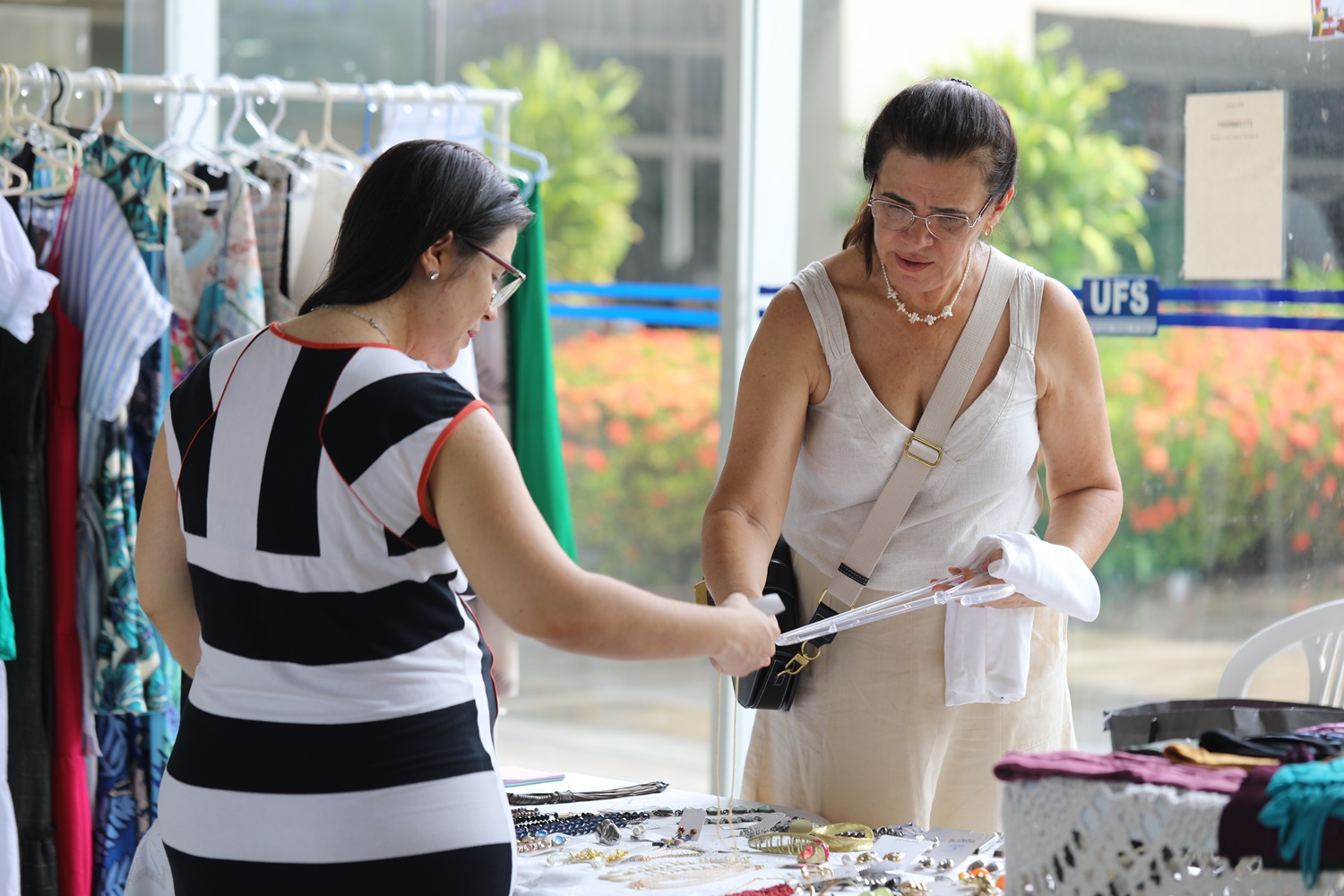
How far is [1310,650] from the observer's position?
7.01ft

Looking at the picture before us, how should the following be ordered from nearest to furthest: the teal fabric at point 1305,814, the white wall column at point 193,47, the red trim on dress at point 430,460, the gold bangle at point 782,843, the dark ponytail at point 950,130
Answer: the teal fabric at point 1305,814 → the red trim on dress at point 430,460 → the gold bangle at point 782,843 → the dark ponytail at point 950,130 → the white wall column at point 193,47

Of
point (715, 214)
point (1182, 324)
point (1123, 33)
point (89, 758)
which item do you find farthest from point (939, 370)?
point (715, 214)

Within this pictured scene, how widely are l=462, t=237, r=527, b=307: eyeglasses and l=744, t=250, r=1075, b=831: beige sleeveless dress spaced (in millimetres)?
548

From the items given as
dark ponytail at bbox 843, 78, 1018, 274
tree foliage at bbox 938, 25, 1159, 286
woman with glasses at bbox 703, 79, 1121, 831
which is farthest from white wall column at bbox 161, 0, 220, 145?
dark ponytail at bbox 843, 78, 1018, 274

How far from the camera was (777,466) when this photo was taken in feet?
6.33

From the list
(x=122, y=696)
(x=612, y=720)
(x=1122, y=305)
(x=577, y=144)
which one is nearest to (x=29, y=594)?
(x=122, y=696)

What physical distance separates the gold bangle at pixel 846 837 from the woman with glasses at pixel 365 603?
1.35ft

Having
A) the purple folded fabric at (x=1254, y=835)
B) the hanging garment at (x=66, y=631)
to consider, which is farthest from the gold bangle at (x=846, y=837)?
the hanging garment at (x=66, y=631)

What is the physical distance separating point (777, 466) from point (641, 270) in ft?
9.74

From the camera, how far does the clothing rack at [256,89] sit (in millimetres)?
2637

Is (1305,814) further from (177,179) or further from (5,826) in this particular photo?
(177,179)

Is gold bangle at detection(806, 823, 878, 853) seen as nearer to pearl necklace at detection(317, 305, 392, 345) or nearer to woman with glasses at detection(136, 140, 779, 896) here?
woman with glasses at detection(136, 140, 779, 896)

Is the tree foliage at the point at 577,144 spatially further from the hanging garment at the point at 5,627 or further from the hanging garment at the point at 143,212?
the hanging garment at the point at 5,627

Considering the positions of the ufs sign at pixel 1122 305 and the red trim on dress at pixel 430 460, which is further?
the ufs sign at pixel 1122 305
